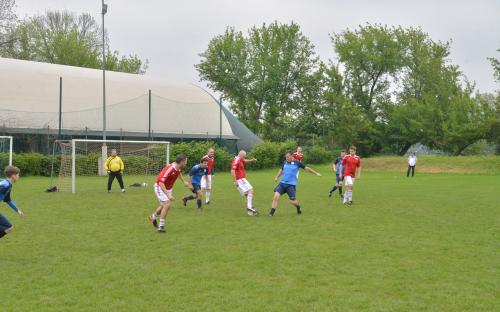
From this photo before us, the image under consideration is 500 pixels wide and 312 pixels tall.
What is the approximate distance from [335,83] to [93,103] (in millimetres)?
31962

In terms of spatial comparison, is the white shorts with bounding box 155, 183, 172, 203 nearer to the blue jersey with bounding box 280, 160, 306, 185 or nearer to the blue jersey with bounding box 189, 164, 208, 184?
the blue jersey with bounding box 280, 160, 306, 185

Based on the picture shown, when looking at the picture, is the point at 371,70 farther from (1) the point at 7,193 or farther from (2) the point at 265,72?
(1) the point at 7,193

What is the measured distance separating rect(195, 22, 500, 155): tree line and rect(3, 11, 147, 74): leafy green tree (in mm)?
13615

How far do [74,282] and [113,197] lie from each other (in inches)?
474

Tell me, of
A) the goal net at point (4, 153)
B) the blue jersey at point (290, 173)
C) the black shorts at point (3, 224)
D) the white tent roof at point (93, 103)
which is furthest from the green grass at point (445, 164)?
the black shorts at point (3, 224)

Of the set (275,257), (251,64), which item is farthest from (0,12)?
(275,257)

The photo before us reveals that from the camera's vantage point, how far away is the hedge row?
97.5 feet

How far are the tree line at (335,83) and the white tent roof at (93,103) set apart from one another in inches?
668

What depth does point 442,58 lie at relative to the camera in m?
61.0

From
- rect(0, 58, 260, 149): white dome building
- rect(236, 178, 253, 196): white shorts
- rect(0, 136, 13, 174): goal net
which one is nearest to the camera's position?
rect(236, 178, 253, 196): white shorts

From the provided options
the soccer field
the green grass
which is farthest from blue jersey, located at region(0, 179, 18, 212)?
the green grass

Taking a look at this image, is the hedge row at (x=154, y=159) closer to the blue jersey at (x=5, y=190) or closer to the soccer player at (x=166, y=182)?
the soccer player at (x=166, y=182)

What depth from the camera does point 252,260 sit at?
8.25m

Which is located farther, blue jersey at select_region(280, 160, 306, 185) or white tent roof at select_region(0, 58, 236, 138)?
white tent roof at select_region(0, 58, 236, 138)
